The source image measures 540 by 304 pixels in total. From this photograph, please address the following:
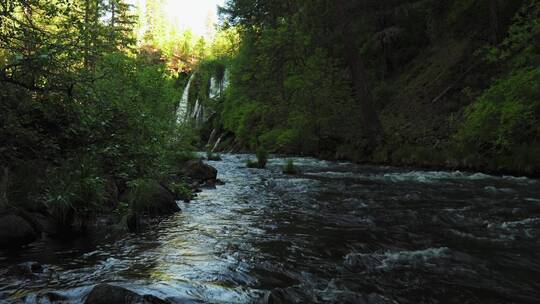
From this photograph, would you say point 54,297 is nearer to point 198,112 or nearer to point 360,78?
point 360,78

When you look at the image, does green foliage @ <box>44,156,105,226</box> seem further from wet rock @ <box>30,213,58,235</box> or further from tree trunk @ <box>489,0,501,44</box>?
tree trunk @ <box>489,0,501,44</box>

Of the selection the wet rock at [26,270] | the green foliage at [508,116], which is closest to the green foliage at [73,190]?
the wet rock at [26,270]

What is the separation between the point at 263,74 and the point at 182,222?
17.4m

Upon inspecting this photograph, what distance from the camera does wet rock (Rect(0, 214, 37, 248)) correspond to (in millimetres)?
6285

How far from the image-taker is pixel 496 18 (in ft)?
61.9

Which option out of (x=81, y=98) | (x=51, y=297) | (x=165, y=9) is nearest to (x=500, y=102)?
(x=81, y=98)

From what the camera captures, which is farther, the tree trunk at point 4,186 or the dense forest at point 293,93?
the tree trunk at point 4,186

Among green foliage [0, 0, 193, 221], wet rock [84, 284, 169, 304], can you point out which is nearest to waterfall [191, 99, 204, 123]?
green foliage [0, 0, 193, 221]

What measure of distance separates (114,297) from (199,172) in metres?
11.6

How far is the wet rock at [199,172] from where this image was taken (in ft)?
50.2

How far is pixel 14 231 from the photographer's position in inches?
252

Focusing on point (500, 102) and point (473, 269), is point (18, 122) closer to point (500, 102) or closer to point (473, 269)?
point (473, 269)

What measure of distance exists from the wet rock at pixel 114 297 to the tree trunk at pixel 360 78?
1731 cm

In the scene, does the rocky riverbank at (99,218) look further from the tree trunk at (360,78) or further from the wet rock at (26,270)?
the tree trunk at (360,78)
